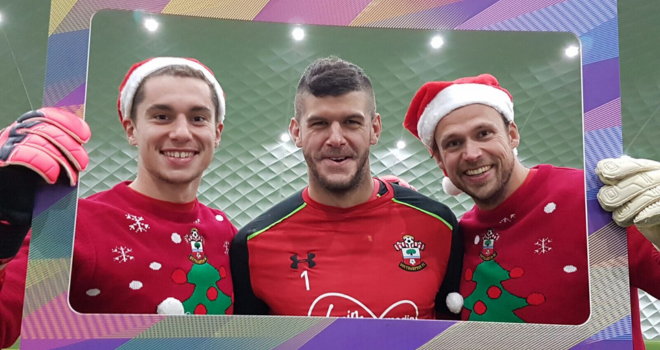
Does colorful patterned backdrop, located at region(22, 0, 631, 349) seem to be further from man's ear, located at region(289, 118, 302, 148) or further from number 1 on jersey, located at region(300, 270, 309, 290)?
man's ear, located at region(289, 118, 302, 148)

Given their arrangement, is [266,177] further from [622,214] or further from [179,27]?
[622,214]

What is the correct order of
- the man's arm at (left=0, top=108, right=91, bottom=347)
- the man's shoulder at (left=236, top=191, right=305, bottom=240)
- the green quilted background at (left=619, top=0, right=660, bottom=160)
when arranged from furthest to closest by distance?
the green quilted background at (left=619, top=0, right=660, bottom=160) → the man's shoulder at (left=236, top=191, right=305, bottom=240) → the man's arm at (left=0, top=108, right=91, bottom=347)

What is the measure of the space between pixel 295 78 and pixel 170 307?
0.58m

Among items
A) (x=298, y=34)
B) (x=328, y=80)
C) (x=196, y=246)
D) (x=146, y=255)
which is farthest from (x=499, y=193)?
(x=146, y=255)

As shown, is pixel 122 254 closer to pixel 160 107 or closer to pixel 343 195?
pixel 160 107

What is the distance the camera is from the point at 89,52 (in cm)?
109

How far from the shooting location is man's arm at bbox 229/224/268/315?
3.76 ft

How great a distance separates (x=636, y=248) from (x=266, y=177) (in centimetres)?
92

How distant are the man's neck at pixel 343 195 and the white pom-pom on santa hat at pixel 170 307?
0.39 meters

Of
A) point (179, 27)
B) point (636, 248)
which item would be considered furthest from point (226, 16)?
point (636, 248)

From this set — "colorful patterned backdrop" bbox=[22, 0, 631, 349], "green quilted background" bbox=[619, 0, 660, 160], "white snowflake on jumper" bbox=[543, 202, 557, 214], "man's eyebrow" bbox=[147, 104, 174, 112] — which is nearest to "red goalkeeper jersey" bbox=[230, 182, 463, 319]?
"colorful patterned backdrop" bbox=[22, 0, 631, 349]

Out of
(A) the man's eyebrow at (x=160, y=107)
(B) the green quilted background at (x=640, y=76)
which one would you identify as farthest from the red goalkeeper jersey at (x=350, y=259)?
(B) the green quilted background at (x=640, y=76)

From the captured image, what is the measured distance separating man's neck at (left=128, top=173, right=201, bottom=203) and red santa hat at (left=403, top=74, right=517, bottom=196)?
542 mm

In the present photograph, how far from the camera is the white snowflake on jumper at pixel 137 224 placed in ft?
3.65
